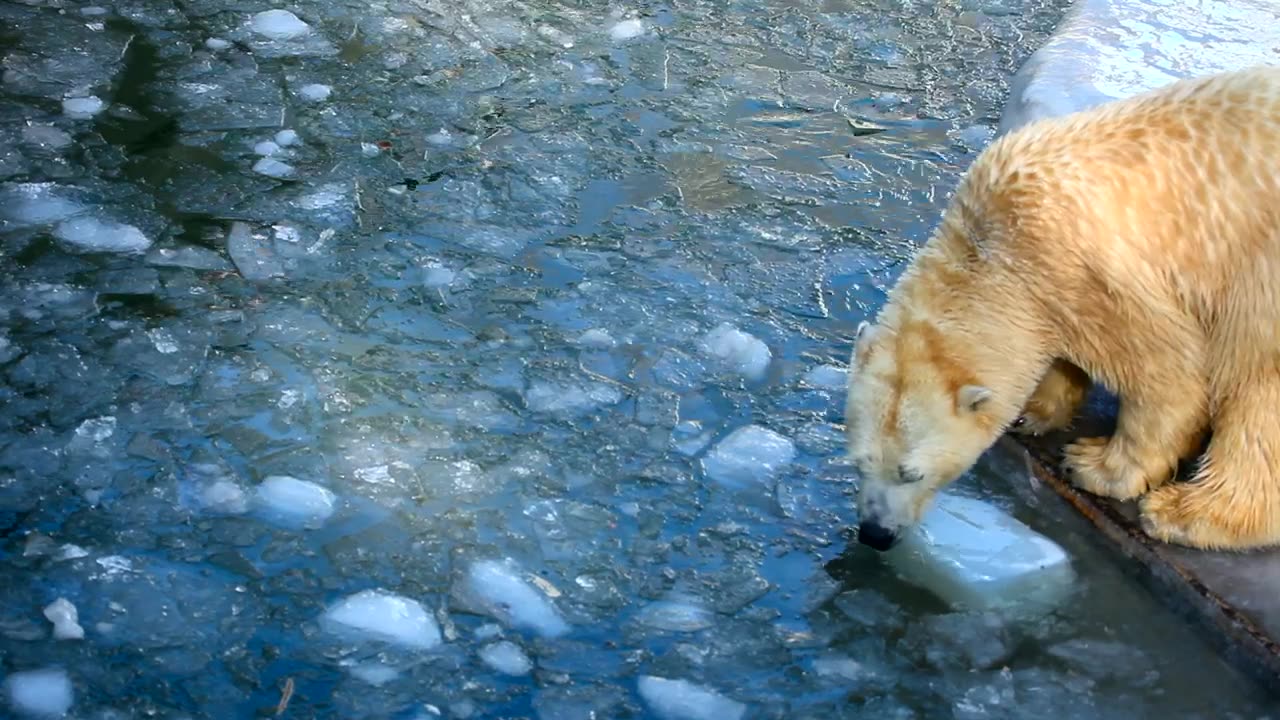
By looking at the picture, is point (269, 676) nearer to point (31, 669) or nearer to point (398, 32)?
point (31, 669)

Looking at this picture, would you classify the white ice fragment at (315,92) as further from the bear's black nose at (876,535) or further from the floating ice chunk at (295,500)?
the bear's black nose at (876,535)

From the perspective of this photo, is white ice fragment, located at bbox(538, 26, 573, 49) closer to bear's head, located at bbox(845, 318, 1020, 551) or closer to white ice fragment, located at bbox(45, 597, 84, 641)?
Result: bear's head, located at bbox(845, 318, 1020, 551)

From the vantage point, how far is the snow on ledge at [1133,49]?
4258 mm

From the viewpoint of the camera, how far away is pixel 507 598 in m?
2.80

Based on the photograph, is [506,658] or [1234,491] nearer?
[506,658]

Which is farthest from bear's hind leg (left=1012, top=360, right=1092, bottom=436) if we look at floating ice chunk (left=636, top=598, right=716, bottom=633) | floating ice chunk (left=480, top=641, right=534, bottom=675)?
floating ice chunk (left=480, top=641, right=534, bottom=675)

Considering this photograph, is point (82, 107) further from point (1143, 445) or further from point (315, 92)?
Answer: point (1143, 445)

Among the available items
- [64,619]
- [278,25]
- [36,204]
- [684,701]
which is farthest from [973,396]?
[278,25]

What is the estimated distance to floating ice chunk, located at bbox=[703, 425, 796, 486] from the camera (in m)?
3.22

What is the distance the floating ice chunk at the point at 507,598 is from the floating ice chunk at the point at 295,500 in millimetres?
399

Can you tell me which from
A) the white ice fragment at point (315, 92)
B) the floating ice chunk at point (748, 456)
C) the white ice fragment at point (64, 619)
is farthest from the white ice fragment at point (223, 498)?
the white ice fragment at point (315, 92)

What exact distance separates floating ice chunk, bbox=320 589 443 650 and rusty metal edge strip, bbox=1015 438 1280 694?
1535 mm

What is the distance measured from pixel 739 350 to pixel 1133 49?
2.08 meters

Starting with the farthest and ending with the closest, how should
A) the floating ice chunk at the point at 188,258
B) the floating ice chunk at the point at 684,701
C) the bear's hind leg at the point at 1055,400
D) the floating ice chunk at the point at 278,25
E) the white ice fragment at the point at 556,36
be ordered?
the white ice fragment at the point at 556,36 → the floating ice chunk at the point at 278,25 → the floating ice chunk at the point at 188,258 → the bear's hind leg at the point at 1055,400 → the floating ice chunk at the point at 684,701
